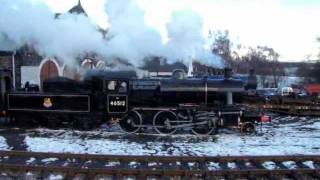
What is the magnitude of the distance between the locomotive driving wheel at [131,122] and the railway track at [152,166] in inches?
249

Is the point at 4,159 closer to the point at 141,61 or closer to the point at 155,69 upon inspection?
the point at 141,61

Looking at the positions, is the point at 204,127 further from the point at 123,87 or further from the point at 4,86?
the point at 4,86

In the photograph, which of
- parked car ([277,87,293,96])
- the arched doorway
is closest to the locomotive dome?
the arched doorway

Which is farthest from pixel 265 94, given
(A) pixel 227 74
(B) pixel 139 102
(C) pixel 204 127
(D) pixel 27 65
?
(B) pixel 139 102

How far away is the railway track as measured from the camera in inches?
454

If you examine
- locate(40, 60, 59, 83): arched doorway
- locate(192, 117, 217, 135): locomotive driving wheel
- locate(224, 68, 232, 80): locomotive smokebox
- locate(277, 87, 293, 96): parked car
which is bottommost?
locate(192, 117, 217, 135): locomotive driving wheel

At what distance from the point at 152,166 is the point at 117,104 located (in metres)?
7.69

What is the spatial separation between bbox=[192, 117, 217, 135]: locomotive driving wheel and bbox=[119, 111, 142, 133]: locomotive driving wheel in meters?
2.00

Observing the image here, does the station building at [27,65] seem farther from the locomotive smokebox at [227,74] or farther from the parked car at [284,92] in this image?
the parked car at [284,92]

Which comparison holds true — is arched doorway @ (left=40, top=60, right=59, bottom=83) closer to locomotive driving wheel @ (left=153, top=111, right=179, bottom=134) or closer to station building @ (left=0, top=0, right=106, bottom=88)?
station building @ (left=0, top=0, right=106, bottom=88)

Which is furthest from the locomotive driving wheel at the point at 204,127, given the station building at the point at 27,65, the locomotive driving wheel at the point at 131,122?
the station building at the point at 27,65

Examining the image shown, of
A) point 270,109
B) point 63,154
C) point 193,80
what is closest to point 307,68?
point 270,109

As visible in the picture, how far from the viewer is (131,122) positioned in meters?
19.8

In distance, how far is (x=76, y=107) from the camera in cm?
2059
